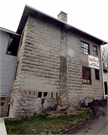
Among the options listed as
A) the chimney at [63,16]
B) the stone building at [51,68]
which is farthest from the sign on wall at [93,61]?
the chimney at [63,16]

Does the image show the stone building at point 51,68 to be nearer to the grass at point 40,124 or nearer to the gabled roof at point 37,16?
the gabled roof at point 37,16

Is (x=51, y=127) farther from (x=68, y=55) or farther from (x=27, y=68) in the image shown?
(x=68, y=55)

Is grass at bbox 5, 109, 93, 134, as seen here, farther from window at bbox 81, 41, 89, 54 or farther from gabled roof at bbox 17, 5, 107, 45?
gabled roof at bbox 17, 5, 107, 45

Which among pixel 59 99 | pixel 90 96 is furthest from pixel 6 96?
pixel 90 96

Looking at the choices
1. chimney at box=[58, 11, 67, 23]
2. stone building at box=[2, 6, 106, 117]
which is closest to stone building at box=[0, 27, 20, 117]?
stone building at box=[2, 6, 106, 117]

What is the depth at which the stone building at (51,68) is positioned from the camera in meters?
→ 7.16

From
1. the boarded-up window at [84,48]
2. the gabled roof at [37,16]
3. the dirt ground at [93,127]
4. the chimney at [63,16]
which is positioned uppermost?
the chimney at [63,16]

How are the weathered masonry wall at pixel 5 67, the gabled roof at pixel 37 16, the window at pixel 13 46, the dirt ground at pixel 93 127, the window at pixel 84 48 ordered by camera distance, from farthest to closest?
the window at pixel 84 48 → the window at pixel 13 46 → the weathered masonry wall at pixel 5 67 → the gabled roof at pixel 37 16 → the dirt ground at pixel 93 127

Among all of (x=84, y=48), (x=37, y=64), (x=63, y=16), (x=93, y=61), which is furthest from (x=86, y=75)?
(x=63, y=16)

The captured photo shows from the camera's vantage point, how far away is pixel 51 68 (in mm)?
8375

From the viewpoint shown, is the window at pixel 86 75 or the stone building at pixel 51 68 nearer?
the stone building at pixel 51 68

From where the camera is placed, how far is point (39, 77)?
770 centimetres

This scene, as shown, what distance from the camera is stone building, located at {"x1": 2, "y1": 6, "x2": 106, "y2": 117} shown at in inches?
282

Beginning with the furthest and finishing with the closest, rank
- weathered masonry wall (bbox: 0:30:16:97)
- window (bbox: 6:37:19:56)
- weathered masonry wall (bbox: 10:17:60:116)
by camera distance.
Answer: window (bbox: 6:37:19:56), weathered masonry wall (bbox: 0:30:16:97), weathered masonry wall (bbox: 10:17:60:116)
